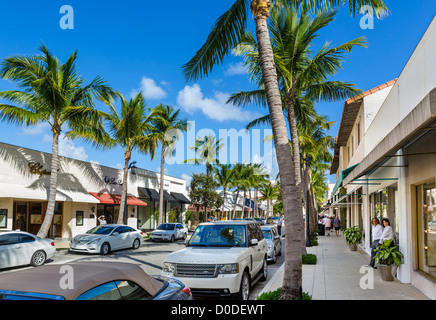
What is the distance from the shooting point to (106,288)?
4.04 m

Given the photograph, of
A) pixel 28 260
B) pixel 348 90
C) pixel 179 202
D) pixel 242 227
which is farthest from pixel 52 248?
pixel 179 202

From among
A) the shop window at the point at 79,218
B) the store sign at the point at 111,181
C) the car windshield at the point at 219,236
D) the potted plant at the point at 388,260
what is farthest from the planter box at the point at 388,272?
the store sign at the point at 111,181

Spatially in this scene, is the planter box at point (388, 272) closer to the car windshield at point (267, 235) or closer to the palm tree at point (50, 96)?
the car windshield at point (267, 235)

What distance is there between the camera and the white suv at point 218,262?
7.72 m

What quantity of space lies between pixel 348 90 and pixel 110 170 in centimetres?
2132

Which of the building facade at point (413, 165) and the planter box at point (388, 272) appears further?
the planter box at point (388, 272)

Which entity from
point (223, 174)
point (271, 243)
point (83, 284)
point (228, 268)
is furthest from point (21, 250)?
point (223, 174)

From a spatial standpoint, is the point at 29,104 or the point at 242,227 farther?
the point at 29,104

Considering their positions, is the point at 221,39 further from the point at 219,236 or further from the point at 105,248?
the point at 105,248

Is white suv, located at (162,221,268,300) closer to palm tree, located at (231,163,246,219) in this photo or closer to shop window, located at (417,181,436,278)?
shop window, located at (417,181,436,278)

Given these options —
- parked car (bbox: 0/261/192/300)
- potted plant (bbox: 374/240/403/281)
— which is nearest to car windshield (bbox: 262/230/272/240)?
potted plant (bbox: 374/240/403/281)

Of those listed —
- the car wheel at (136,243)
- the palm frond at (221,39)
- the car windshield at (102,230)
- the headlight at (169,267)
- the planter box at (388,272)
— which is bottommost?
the car wheel at (136,243)

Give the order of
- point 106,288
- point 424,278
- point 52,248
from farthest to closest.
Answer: point 52,248
point 424,278
point 106,288

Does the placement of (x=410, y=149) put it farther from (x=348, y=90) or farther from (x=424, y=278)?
(x=348, y=90)
